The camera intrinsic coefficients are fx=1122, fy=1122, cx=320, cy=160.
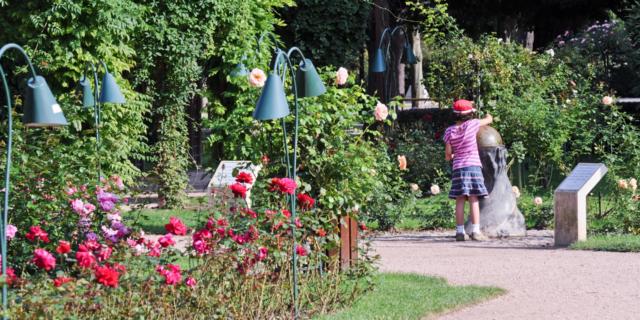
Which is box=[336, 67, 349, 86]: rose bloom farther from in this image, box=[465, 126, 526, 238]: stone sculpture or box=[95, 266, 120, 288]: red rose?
box=[465, 126, 526, 238]: stone sculpture

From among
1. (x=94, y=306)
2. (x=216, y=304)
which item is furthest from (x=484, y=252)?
(x=94, y=306)

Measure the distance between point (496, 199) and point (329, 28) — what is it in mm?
5988

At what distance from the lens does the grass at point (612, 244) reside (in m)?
9.80

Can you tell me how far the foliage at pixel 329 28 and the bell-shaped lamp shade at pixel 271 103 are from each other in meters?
10.4

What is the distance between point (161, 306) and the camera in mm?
5742

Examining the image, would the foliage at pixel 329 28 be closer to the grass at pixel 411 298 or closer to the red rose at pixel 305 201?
the grass at pixel 411 298

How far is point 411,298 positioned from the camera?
7305mm

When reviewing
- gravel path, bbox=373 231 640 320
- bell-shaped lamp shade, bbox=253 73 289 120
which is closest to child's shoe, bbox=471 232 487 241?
gravel path, bbox=373 231 640 320

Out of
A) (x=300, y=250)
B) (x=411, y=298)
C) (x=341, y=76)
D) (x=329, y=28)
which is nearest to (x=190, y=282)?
(x=300, y=250)

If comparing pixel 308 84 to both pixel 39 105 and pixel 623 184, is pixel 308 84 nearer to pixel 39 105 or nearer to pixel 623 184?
pixel 39 105

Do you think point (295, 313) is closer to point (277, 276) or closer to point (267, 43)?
point (277, 276)

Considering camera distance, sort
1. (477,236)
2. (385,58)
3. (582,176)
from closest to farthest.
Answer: (582,176), (477,236), (385,58)

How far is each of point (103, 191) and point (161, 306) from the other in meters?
1.94

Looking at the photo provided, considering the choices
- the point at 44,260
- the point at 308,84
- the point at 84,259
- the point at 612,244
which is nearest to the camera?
the point at 44,260
